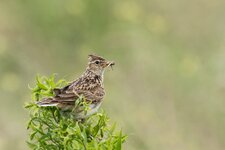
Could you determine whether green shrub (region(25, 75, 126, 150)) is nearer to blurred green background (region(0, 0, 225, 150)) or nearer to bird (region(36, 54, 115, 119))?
bird (region(36, 54, 115, 119))

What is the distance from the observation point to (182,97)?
447 inches

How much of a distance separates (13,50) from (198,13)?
371 centimetres

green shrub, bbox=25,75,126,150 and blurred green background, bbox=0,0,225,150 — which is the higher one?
blurred green background, bbox=0,0,225,150

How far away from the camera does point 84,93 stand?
575 cm

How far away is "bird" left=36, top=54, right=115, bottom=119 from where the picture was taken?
485cm

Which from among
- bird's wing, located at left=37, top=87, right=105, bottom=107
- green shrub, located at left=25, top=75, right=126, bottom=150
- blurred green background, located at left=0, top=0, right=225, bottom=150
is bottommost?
green shrub, located at left=25, top=75, right=126, bottom=150

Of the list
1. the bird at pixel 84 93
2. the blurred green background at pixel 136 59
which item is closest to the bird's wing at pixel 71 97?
the bird at pixel 84 93

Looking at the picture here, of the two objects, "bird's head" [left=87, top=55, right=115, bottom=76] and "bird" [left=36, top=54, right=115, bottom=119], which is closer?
"bird" [left=36, top=54, right=115, bottom=119]

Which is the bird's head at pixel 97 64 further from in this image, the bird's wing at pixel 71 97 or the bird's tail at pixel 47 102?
the bird's tail at pixel 47 102

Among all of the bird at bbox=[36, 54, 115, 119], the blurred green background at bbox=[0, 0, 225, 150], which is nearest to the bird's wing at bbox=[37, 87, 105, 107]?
the bird at bbox=[36, 54, 115, 119]

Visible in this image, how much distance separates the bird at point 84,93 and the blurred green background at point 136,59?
349 centimetres

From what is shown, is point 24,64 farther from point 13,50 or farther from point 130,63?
point 130,63

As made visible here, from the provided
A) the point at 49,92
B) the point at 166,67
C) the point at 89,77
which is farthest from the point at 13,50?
the point at 49,92

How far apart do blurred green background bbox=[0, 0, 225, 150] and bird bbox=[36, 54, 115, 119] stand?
11.5 ft
